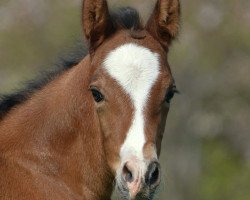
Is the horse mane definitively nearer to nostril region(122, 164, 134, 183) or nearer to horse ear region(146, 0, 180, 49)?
horse ear region(146, 0, 180, 49)

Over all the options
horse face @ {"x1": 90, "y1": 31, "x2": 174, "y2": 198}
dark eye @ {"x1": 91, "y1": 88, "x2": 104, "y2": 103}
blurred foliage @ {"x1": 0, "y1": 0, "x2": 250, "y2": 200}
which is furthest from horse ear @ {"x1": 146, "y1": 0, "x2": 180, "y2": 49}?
blurred foliage @ {"x1": 0, "y1": 0, "x2": 250, "y2": 200}

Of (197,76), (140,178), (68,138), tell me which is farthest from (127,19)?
(197,76)

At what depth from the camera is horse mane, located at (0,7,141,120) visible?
9.94m

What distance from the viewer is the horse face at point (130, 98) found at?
8.91 metres

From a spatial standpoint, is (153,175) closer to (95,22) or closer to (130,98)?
(130,98)

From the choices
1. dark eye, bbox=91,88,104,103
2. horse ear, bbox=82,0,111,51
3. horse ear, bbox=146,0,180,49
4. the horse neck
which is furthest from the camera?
horse ear, bbox=146,0,180,49

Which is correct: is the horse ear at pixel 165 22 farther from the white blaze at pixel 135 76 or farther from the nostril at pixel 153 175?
the nostril at pixel 153 175

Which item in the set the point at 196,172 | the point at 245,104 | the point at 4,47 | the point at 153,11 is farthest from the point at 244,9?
the point at 153,11

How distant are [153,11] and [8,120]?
1.77m

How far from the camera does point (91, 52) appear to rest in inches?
383

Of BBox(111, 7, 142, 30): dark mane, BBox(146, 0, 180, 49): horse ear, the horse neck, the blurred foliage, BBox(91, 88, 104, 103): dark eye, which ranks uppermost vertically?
BBox(111, 7, 142, 30): dark mane

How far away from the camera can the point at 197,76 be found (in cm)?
3306

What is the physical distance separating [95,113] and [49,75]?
798mm

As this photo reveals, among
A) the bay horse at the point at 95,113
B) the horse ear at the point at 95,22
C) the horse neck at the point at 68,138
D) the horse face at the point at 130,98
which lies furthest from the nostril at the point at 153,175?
the horse ear at the point at 95,22
